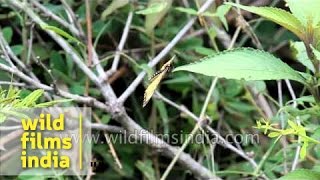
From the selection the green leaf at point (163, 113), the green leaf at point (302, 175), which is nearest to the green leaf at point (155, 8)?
the green leaf at point (163, 113)

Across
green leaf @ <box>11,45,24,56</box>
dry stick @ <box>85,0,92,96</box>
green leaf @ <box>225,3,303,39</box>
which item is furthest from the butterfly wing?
green leaf @ <box>11,45,24,56</box>

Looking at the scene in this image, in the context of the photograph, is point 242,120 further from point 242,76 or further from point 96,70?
point 242,76

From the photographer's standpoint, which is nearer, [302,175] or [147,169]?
[302,175]

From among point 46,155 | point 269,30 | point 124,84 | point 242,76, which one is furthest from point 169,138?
point 242,76

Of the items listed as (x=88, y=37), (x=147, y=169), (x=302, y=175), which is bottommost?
(x=147, y=169)

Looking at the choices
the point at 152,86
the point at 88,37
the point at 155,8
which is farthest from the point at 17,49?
the point at 152,86

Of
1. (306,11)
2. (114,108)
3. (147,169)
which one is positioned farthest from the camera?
(147,169)

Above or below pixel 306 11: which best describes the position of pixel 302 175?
below

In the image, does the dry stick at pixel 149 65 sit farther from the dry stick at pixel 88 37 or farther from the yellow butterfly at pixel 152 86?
the yellow butterfly at pixel 152 86

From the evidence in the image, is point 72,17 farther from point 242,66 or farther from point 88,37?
point 242,66
